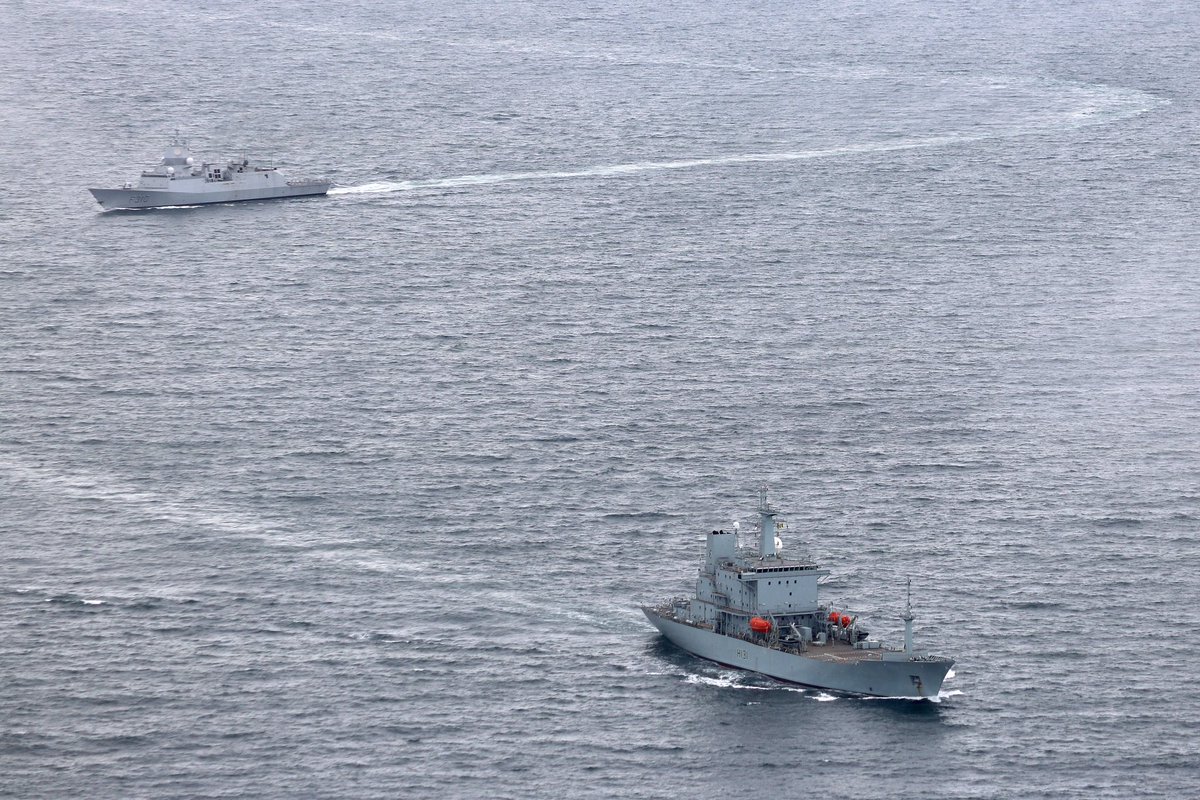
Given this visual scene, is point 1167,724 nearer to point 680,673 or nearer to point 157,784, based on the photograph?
point 680,673

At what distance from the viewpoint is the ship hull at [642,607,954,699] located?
603 feet

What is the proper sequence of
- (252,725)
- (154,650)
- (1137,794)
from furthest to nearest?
1. (154,650)
2. (252,725)
3. (1137,794)

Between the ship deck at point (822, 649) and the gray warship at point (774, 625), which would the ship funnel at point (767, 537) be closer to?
the gray warship at point (774, 625)

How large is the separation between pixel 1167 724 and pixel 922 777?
21081 millimetres

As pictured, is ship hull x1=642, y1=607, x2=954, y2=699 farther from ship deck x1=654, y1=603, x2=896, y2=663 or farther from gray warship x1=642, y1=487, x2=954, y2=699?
ship deck x1=654, y1=603, x2=896, y2=663

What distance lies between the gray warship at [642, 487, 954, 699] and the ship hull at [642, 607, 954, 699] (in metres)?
0.08

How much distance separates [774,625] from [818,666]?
6.60 m

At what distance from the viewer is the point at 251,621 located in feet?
652

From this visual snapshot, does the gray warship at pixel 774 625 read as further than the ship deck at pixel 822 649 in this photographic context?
No

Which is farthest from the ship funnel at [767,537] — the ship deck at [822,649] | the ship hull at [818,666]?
the ship hull at [818,666]

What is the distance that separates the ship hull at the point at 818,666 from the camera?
183750mm

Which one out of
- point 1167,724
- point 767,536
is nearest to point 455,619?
point 767,536

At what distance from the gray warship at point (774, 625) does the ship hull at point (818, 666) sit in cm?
8

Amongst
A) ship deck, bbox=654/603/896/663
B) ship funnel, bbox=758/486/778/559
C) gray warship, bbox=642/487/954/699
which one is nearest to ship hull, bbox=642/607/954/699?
gray warship, bbox=642/487/954/699
